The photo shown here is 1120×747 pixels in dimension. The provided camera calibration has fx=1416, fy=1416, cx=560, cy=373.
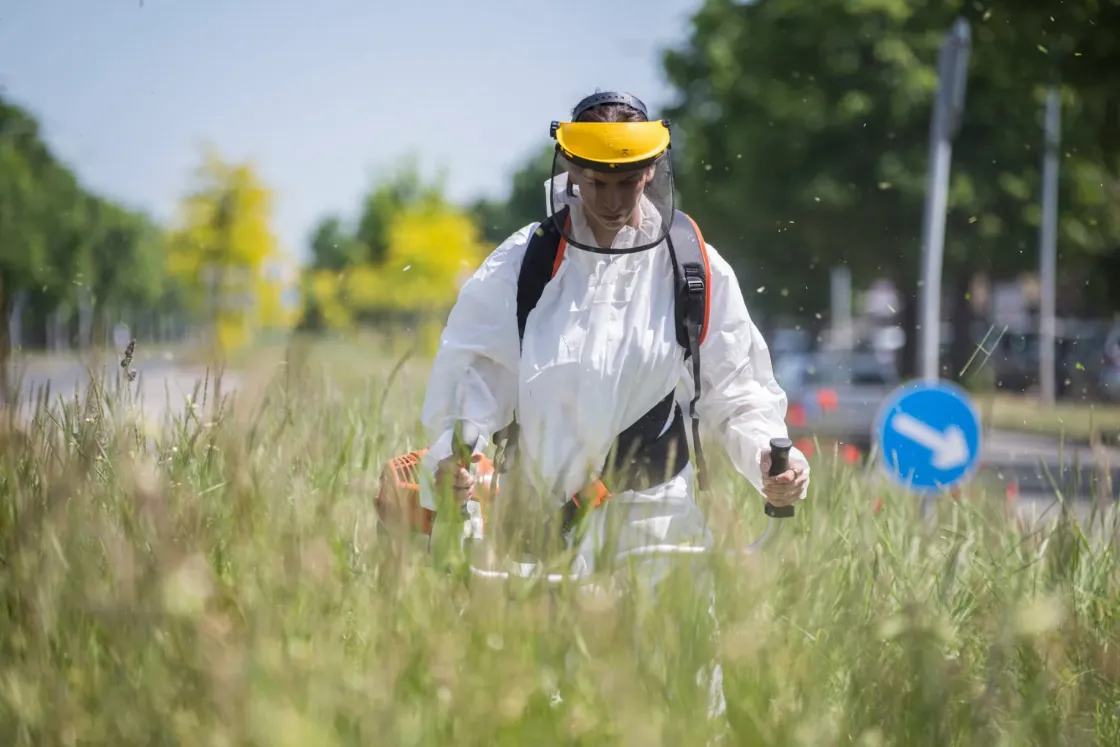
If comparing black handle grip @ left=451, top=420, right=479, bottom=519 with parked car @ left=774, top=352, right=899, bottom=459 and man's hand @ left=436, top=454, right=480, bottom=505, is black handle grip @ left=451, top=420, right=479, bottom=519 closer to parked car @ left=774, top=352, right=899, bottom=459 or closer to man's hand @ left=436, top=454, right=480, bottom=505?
man's hand @ left=436, top=454, right=480, bottom=505

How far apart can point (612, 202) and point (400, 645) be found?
1052mm

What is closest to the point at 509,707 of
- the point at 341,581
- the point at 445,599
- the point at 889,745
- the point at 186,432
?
the point at 445,599

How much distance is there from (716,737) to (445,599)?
0.46 metres

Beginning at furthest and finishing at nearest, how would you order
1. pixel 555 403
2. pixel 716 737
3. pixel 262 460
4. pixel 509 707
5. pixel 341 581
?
pixel 262 460 < pixel 555 403 < pixel 341 581 < pixel 716 737 < pixel 509 707

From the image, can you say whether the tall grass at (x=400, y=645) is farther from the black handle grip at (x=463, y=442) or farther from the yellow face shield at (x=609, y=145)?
the yellow face shield at (x=609, y=145)

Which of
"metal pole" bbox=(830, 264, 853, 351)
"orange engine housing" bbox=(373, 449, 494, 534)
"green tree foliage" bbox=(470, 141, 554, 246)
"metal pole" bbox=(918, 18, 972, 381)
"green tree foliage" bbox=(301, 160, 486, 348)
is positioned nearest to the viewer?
"orange engine housing" bbox=(373, 449, 494, 534)

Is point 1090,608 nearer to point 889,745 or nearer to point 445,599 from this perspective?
point 889,745

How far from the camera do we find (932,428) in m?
6.10

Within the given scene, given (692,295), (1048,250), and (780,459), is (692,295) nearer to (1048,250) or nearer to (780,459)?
(780,459)

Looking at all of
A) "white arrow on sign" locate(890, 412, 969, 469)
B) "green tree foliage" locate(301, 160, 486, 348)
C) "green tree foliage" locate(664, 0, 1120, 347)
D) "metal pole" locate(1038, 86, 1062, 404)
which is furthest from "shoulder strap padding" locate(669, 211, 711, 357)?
"metal pole" locate(1038, 86, 1062, 404)

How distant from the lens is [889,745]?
2.21m

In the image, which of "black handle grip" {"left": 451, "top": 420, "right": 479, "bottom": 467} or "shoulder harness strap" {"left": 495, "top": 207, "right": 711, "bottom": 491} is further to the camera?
"shoulder harness strap" {"left": 495, "top": 207, "right": 711, "bottom": 491}

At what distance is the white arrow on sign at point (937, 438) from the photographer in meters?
6.04

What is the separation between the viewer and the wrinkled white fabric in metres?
2.76
